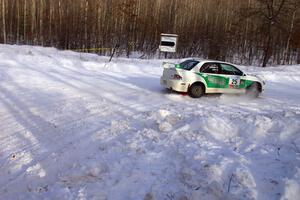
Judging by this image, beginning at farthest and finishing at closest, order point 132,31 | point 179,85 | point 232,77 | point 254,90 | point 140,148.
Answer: point 132,31
point 254,90
point 232,77
point 179,85
point 140,148

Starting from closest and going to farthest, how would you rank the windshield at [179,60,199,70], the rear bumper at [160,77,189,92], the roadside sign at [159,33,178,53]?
the rear bumper at [160,77,189,92] → the windshield at [179,60,199,70] → the roadside sign at [159,33,178,53]

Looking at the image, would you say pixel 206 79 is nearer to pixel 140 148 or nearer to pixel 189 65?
pixel 189 65

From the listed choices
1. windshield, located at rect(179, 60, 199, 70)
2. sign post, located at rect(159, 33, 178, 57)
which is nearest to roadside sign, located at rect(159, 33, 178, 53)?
sign post, located at rect(159, 33, 178, 57)

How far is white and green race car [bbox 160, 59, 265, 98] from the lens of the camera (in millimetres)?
12922

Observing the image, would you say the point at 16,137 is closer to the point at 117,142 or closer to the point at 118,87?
the point at 117,142

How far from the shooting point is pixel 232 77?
13.4m

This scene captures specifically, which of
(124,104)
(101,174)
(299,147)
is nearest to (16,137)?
(101,174)

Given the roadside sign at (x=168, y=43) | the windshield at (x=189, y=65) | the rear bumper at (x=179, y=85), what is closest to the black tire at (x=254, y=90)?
the windshield at (x=189, y=65)

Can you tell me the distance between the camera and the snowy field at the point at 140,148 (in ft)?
17.3

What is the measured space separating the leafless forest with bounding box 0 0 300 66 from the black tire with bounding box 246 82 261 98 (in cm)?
2303

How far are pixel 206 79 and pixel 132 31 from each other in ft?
90.3

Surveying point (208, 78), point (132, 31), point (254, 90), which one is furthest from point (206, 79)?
point (132, 31)

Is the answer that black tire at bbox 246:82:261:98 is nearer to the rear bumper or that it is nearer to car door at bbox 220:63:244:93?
car door at bbox 220:63:244:93

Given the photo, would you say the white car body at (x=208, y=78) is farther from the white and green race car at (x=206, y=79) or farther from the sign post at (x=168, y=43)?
the sign post at (x=168, y=43)
